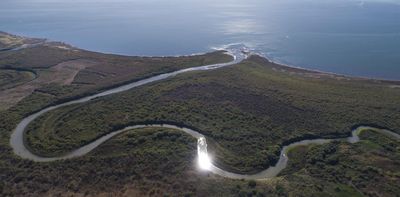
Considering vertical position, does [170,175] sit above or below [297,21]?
below

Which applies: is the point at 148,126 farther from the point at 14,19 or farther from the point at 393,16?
the point at 393,16

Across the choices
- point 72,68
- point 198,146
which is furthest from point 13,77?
point 198,146

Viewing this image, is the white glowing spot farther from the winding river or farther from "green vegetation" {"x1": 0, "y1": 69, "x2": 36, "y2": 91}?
"green vegetation" {"x1": 0, "y1": 69, "x2": 36, "y2": 91}

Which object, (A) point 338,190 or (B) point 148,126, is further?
(B) point 148,126

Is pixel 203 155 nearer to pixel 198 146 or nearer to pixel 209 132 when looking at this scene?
pixel 198 146

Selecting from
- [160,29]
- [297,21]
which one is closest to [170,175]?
[160,29]

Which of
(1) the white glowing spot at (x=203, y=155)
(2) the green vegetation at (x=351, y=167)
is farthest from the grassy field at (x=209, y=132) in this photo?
(1) the white glowing spot at (x=203, y=155)
